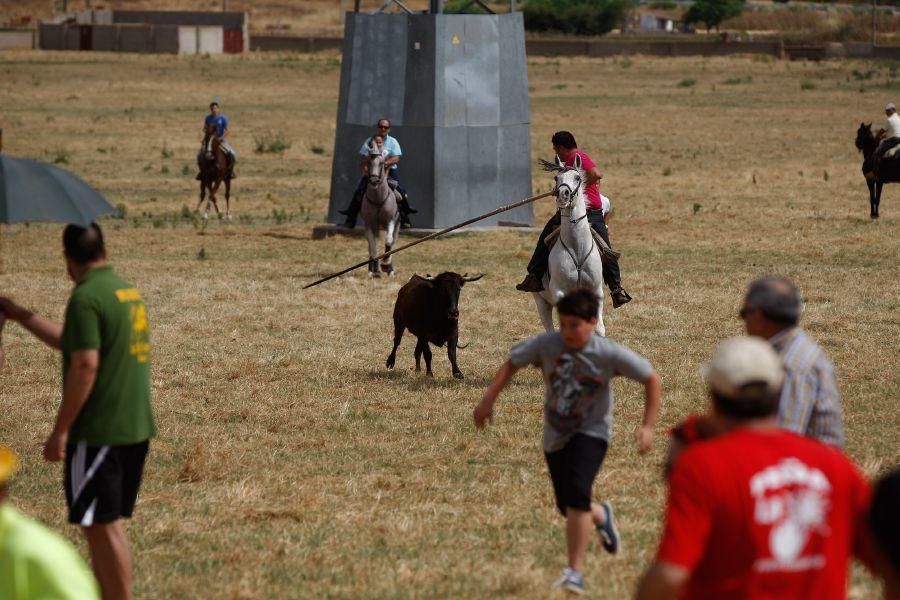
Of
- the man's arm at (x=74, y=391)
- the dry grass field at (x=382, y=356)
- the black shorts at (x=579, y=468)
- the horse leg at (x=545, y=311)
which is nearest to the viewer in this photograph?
the man's arm at (x=74, y=391)

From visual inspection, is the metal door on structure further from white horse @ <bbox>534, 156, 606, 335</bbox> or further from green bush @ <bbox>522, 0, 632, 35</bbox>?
white horse @ <bbox>534, 156, 606, 335</bbox>

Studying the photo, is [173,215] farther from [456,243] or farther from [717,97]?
[717,97]

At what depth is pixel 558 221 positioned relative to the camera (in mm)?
13031

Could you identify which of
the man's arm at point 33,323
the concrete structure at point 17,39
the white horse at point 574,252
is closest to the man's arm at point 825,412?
the man's arm at point 33,323

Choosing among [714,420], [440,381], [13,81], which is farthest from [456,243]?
[13,81]

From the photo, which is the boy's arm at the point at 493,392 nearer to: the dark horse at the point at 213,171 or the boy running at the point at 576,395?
the boy running at the point at 576,395

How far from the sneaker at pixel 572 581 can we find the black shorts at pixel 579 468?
33 cm

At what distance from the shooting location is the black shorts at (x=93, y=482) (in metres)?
6.11

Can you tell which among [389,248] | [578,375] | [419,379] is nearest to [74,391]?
[578,375]

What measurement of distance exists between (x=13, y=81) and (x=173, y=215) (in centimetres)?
Answer: 3305

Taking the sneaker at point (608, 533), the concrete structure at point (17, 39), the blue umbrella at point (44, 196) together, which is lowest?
the sneaker at point (608, 533)

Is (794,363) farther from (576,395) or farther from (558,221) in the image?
(558,221)

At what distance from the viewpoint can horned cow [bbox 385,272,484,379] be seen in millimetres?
13031

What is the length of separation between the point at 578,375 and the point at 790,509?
2.65 meters
